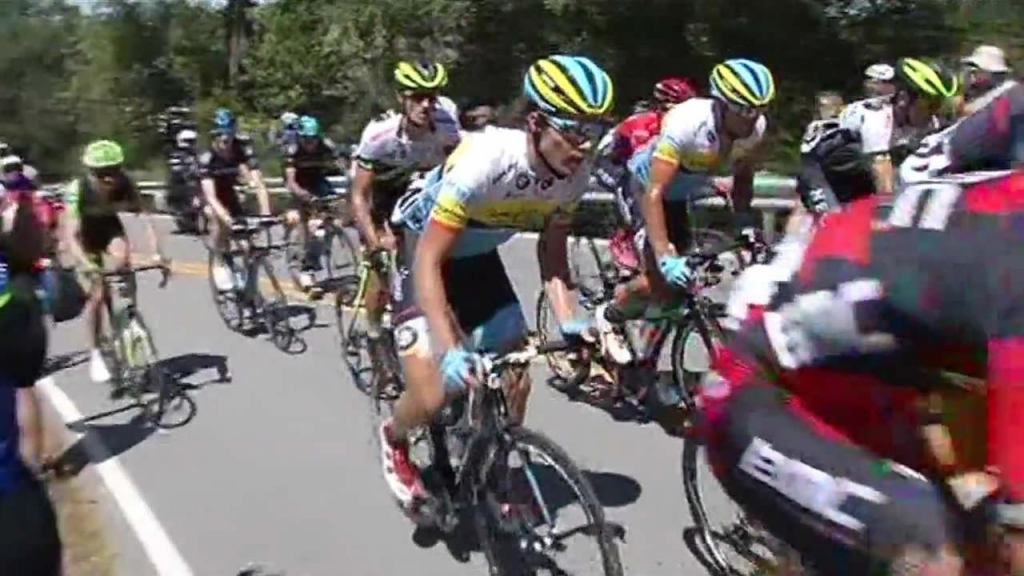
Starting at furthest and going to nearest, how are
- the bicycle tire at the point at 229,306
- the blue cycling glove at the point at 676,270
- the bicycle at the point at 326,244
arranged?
the bicycle at the point at 326,244
the bicycle tire at the point at 229,306
the blue cycling glove at the point at 676,270

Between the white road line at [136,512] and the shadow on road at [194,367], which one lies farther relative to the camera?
the shadow on road at [194,367]

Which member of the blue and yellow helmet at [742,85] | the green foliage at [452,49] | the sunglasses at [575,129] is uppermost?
the sunglasses at [575,129]

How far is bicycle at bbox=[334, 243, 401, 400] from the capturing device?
7734 mm

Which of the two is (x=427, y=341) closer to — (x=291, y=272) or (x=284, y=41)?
(x=291, y=272)

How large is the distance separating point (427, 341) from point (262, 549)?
57.6 inches

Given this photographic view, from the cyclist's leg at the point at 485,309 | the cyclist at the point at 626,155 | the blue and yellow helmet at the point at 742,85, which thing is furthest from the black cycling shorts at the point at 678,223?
the cyclist's leg at the point at 485,309

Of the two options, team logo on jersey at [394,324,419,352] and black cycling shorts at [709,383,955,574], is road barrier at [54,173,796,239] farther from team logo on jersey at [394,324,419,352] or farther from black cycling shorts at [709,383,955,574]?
black cycling shorts at [709,383,955,574]

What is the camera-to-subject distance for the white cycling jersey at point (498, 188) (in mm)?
5305

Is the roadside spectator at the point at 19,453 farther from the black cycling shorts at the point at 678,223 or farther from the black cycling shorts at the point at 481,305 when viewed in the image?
the black cycling shorts at the point at 678,223

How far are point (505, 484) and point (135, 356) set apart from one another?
5000 mm

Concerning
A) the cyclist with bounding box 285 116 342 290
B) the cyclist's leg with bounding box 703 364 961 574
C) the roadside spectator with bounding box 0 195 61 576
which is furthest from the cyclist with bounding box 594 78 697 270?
the cyclist's leg with bounding box 703 364 961 574

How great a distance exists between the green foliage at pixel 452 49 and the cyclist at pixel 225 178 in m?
8.79

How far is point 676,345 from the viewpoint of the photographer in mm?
7574

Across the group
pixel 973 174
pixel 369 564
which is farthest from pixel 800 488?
pixel 369 564
